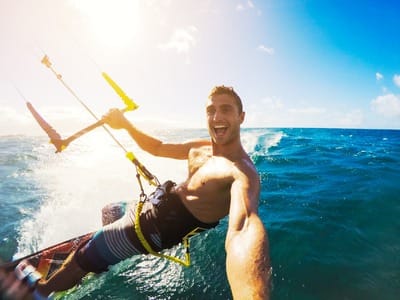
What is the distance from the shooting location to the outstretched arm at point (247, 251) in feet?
4.65

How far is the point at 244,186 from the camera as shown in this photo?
2408mm

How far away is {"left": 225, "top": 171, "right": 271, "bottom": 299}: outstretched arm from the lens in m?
1.42

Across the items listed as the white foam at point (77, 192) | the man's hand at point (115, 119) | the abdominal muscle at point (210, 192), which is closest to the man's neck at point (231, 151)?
the abdominal muscle at point (210, 192)

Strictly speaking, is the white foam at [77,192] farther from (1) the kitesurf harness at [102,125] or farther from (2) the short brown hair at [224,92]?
(2) the short brown hair at [224,92]

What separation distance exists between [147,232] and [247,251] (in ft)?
6.46

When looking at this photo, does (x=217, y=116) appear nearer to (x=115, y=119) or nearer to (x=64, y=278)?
(x=115, y=119)

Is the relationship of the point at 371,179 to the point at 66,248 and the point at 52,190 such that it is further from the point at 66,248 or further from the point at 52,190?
the point at 52,190

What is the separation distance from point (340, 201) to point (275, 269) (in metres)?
4.41

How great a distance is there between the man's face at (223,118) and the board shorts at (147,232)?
3.24ft

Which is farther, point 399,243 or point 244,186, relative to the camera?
point 399,243

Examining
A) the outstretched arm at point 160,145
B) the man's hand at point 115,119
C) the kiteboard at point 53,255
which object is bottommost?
the kiteboard at point 53,255

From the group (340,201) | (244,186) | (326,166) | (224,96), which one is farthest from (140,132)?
(326,166)

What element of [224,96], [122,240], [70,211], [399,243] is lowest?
[70,211]

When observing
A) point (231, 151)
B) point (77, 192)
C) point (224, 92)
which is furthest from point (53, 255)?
point (77, 192)
